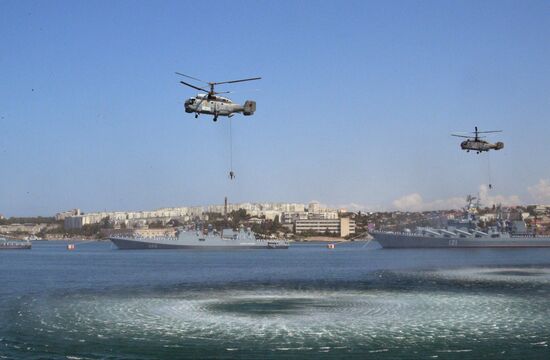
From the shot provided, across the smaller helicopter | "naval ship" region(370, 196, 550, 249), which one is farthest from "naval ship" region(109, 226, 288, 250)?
the smaller helicopter

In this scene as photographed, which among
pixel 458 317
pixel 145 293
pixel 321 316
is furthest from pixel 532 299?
pixel 145 293

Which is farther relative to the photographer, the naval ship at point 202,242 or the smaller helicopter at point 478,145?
the naval ship at point 202,242

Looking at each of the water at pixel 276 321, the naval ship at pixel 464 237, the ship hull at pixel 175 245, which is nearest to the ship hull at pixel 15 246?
the ship hull at pixel 175 245

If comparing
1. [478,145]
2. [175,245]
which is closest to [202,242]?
[175,245]

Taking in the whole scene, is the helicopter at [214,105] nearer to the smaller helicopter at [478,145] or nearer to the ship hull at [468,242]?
the smaller helicopter at [478,145]

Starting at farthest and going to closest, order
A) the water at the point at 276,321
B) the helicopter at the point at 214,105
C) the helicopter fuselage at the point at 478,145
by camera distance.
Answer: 1. the helicopter fuselage at the point at 478,145
2. the helicopter at the point at 214,105
3. the water at the point at 276,321

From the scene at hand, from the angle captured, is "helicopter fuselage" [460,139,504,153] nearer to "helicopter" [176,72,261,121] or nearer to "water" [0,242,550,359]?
"water" [0,242,550,359]
